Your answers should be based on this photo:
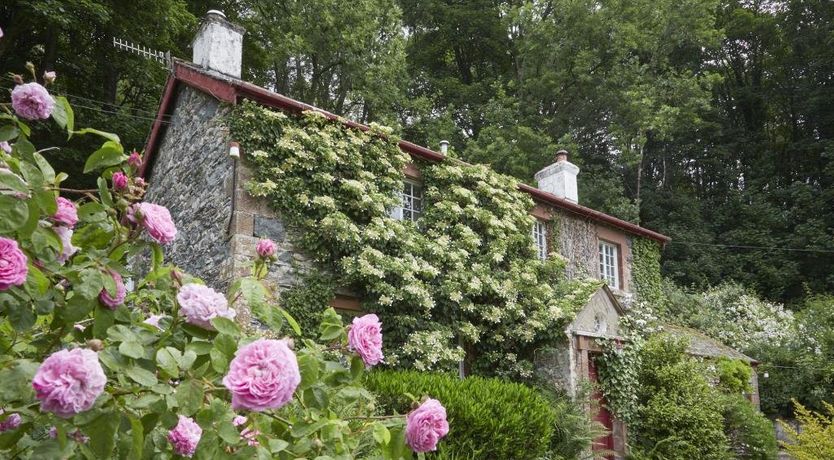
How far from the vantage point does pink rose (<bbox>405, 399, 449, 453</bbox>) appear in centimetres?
218

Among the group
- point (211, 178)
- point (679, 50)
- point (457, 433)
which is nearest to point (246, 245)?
point (211, 178)

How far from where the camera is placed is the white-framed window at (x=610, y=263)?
15.6 meters

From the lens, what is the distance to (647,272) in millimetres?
17172

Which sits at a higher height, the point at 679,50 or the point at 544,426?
the point at 679,50

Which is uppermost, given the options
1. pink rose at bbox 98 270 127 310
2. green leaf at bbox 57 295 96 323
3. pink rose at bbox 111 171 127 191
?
pink rose at bbox 111 171 127 191

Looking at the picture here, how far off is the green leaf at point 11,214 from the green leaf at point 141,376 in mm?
494

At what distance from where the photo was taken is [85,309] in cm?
182

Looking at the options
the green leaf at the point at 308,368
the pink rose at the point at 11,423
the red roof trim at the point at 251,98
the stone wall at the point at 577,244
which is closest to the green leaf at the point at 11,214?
the pink rose at the point at 11,423

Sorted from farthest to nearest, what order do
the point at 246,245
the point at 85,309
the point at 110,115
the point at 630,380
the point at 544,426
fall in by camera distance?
the point at 110,115 < the point at 630,380 < the point at 246,245 < the point at 544,426 < the point at 85,309

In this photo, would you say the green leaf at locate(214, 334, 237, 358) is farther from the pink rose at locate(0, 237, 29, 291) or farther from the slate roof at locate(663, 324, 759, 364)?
the slate roof at locate(663, 324, 759, 364)

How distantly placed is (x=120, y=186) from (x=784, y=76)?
33.2 m

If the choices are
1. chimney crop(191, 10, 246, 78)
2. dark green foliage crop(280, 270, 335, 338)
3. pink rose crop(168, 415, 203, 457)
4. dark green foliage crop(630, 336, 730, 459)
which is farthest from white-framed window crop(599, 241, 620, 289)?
pink rose crop(168, 415, 203, 457)

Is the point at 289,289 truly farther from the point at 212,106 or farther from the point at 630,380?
the point at 630,380

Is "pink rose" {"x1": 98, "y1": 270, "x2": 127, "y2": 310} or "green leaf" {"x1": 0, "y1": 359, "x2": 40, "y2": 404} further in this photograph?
"pink rose" {"x1": 98, "y1": 270, "x2": 127, "y2": 310}
